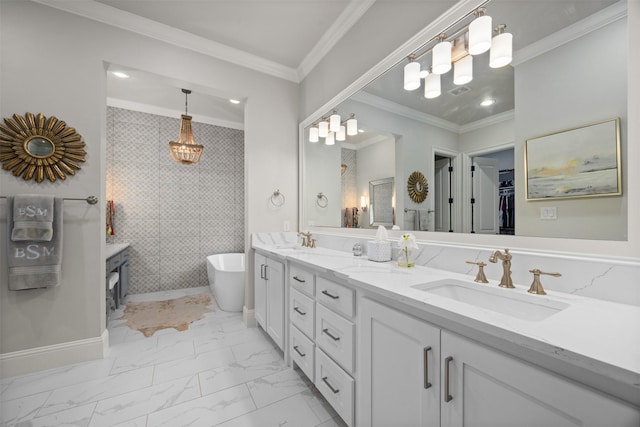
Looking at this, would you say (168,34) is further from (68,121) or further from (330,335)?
(330,335)

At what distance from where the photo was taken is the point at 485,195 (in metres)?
1.26

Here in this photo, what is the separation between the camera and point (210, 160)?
4242 mm

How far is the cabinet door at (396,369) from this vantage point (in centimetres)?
84

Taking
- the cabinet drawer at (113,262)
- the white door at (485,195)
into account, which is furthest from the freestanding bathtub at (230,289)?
the white door at (485,195)

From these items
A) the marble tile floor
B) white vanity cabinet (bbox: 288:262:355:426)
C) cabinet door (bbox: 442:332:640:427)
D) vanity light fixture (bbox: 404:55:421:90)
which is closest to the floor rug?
the marble tile floor

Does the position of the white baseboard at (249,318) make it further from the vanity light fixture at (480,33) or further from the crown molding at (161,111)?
the crown molding at (161,111)

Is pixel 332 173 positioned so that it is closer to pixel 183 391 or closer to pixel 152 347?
pixel 183 391

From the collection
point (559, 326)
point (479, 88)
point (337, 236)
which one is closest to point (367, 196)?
point (337, 236)

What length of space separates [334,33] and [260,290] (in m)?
2.44

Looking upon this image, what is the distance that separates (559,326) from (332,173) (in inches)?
78.3

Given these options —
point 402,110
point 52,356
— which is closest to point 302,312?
point 402,110

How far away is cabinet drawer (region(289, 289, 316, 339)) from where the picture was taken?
159 cm

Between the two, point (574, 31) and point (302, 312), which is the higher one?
point (574, 31)

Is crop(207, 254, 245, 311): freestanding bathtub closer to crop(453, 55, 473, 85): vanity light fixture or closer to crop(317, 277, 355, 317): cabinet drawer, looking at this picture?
crop(317, 277, 355, 317): cabinet drawer
